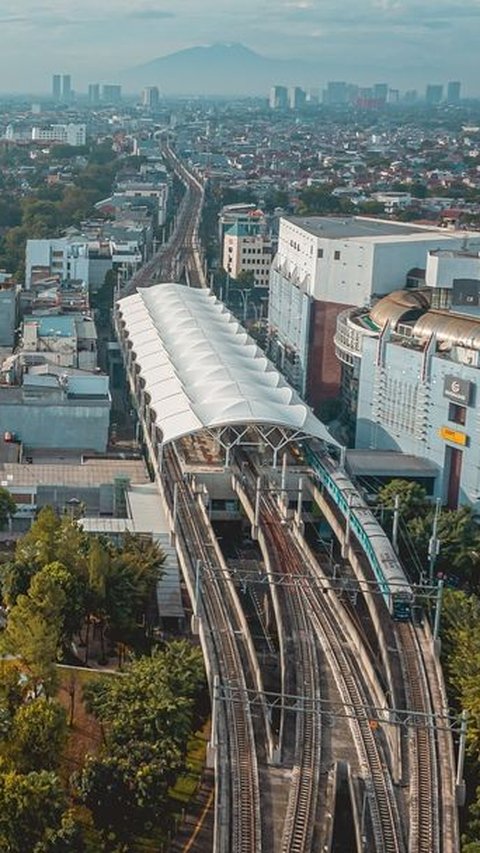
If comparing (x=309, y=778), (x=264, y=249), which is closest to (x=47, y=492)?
(x=309, y=778)

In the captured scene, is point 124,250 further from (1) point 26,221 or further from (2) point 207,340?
(2) point 207,340

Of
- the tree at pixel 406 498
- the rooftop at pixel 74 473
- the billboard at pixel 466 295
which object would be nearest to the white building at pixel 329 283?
the billboard at pixel 466 295

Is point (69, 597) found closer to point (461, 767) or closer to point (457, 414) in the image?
point (461, 767)

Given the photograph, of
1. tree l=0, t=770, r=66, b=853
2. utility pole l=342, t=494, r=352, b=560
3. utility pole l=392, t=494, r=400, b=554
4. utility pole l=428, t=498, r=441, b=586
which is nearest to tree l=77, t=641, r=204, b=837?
tree l=0, t=770, r=66, b=853

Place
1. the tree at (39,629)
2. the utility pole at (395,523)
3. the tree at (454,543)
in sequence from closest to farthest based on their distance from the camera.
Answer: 1. the tree at (39,629)
2. the utility pole at (395,523)
3. the tree at (454,543)

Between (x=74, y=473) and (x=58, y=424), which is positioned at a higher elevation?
(x=58, y=424)

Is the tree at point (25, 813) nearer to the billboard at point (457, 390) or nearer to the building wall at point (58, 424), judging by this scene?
the billboard at point (457, 390)

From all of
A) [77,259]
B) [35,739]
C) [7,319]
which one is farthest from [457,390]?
[77,259]
